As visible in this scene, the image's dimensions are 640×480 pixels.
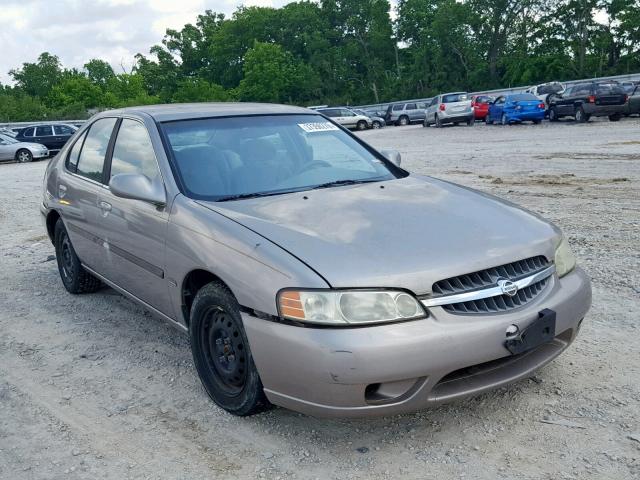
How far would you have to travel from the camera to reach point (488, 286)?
2920mm

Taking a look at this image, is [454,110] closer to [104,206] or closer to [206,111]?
[206,111]

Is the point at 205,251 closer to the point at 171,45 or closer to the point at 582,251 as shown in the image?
the point at 582,251

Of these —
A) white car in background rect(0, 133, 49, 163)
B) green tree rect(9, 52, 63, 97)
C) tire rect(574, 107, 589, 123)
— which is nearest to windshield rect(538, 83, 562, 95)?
tire rect(574, 107, 589, 123)

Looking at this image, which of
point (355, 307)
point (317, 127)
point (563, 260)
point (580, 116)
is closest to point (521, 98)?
point (580, 116)

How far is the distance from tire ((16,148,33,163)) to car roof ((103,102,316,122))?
23.9 metres

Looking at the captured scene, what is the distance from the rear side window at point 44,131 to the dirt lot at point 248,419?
26.0 m

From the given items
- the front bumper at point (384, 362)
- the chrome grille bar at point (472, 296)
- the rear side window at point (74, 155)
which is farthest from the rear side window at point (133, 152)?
the chrome grille bar at point (472, 296)

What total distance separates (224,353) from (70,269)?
2.83 meters

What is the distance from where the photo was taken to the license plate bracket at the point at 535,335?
288cm

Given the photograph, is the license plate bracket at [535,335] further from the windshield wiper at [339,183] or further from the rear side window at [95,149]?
the rear side window at [95,149]

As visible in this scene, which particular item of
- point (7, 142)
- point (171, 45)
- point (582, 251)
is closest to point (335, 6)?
point (171, 45)

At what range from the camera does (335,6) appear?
86312mm

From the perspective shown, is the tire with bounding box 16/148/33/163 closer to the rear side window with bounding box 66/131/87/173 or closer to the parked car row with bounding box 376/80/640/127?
the parked car row with bounding box 376/80/640/127

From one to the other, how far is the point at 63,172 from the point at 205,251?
8.83 feet
